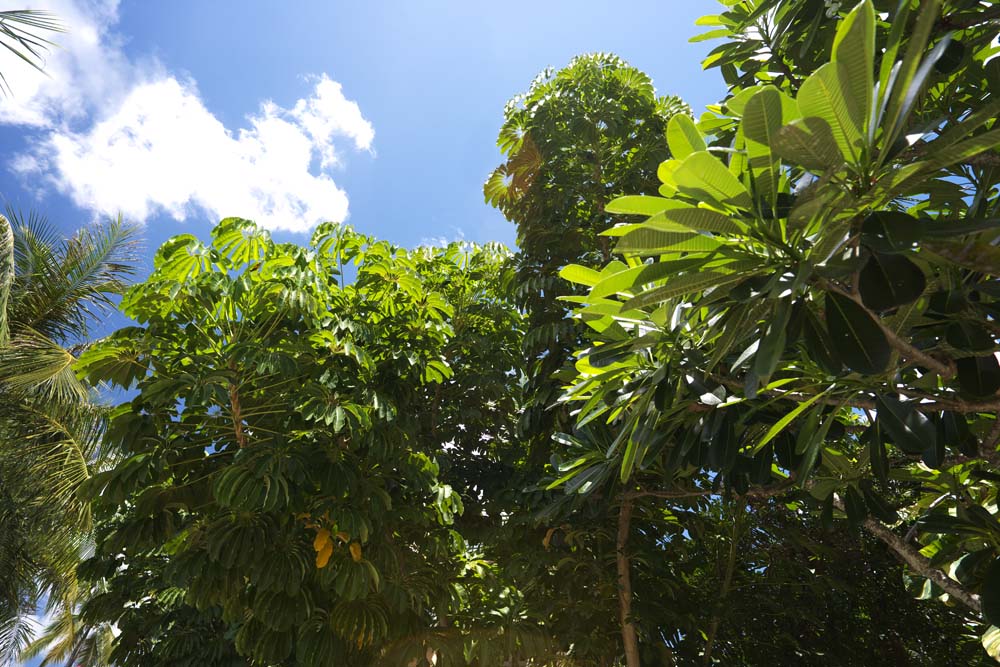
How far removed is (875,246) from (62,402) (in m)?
9.27

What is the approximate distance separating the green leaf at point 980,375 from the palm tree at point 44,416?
8.01 m

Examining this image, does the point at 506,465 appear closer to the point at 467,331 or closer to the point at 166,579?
the point at 467,331

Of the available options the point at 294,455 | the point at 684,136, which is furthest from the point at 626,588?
the point at 684,136

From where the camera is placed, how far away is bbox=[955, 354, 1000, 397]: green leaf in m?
1.46

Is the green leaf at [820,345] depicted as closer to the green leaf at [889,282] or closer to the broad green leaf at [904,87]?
the green leaf at [889,282]

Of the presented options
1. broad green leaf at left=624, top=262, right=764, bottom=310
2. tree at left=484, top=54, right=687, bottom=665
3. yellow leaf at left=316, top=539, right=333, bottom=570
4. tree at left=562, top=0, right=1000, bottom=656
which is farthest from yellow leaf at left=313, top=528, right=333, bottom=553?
broad green leaf at left=624, top=262, right=764, bottom=310

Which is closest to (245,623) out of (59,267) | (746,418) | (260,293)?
(260,293)

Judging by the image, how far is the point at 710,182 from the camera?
42.8 inches

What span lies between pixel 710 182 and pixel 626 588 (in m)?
3.27

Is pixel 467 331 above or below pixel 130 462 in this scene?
above

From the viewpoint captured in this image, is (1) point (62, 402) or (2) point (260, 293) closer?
(2) point (260, 293)

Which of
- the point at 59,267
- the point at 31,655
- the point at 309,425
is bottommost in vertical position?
the point at 31,655

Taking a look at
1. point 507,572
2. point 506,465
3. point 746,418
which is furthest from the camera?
point 506,465

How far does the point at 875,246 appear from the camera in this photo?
1.07m
